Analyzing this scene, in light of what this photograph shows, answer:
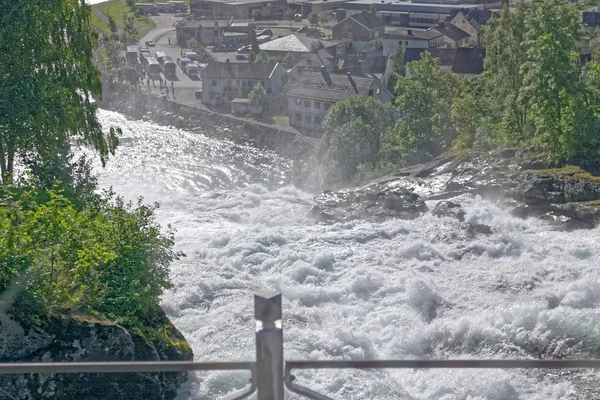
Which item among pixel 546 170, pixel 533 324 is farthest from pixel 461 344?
pixel 546 170

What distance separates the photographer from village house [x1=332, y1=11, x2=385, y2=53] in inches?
1902

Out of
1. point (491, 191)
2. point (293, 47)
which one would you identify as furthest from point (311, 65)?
point (491, 191)

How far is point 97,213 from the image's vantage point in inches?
427

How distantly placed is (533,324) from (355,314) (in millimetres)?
2806

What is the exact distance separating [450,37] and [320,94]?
1513 centimetres

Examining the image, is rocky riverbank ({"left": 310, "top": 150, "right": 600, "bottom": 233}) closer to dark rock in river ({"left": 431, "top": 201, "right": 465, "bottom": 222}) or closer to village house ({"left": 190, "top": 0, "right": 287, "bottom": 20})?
dark rock in river ({"left": 431, "top": 201, "right": 465, "bottom": 222})

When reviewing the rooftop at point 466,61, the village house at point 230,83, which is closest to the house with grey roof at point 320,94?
the village house at point 230,83

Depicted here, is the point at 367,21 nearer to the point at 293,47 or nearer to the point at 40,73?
the point at 293,47

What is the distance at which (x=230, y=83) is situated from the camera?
39562 millimetres

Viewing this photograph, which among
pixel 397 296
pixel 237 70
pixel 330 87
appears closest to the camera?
pixel 397 296

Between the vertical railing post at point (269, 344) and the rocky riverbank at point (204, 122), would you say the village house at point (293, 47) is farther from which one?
the vertical railing post at point (269, 344)

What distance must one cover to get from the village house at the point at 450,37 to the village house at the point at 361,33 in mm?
3583

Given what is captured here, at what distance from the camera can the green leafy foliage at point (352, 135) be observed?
26.9 meters

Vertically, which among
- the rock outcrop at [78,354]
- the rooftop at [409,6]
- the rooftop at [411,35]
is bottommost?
the rock outcrop at [78,354]
